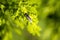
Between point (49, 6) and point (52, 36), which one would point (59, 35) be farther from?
point (49, 6)

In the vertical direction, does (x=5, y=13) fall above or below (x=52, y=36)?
above

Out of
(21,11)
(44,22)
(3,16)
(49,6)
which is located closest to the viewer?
(21,11)

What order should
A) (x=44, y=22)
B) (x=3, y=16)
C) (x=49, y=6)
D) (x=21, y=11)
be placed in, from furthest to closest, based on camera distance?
(x=44, y=22), (x=49, y=6), (x=3, y=16), (x=21, y=11)

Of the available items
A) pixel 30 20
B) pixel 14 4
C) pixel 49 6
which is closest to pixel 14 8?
pixel 14 4

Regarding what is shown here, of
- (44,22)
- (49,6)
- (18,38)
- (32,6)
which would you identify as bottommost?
(18,38)

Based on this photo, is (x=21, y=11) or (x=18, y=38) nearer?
(x=21, y=11)

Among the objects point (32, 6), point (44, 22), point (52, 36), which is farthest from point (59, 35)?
point (32, 6)
